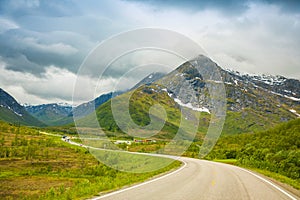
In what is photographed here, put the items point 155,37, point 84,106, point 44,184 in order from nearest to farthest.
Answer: point 84,106 < point 155,37 < point 44,184

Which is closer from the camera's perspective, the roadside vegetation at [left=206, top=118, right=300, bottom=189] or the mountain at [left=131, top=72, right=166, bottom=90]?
the mountain at [left=131, top=72, right=166, bottom=90]

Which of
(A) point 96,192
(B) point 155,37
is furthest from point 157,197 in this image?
(B) point 155,37

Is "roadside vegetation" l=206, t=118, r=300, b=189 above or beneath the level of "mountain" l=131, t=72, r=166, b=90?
beneath

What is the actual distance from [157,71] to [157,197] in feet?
28.7

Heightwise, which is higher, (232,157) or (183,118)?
(183,118)

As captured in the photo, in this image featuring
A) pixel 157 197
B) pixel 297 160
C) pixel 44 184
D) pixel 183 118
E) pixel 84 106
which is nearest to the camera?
pixel 157 197

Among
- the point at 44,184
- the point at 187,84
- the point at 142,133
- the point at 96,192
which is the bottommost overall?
the point at 44,184

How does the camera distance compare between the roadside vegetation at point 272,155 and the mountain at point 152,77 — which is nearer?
the mountain at point 152,77

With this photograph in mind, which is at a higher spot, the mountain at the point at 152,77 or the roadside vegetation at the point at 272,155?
the mountain at the point at 152,77

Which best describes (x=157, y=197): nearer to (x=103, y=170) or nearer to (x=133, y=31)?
(x=133, y=31)

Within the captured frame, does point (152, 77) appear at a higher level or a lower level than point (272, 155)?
higher

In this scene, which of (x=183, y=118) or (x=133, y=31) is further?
(x=183, y=118)

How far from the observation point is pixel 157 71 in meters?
18.8

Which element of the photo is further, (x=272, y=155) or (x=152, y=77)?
(x=272, y=155)
